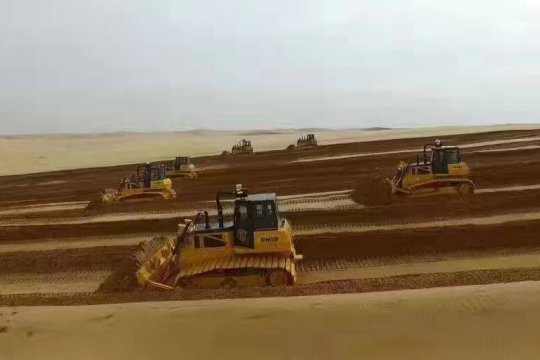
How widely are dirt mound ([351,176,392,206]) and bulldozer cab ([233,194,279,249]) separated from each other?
9.17 meters

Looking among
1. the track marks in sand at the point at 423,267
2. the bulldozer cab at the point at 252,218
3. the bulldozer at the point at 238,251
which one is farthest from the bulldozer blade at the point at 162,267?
the track marks in sand at the point at 423,267

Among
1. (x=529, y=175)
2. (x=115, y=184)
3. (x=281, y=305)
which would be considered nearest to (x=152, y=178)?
(x=115, y=184)

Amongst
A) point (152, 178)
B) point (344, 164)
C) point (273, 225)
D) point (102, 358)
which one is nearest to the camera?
point (102, 358)

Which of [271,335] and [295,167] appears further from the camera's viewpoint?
[295,167]

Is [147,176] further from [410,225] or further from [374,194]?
[410,225]

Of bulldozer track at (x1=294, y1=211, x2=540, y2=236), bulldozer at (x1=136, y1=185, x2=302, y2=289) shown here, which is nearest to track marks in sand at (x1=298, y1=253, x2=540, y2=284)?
bulldozer at (x1=136, y1=185, x2=302, y2=289)

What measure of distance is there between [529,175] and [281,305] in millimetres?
20234

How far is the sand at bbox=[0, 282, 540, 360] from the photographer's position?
7.36 meters

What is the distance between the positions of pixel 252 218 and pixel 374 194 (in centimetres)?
987

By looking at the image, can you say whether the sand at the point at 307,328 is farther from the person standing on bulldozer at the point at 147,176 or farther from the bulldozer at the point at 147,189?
the person standing on bulldozer at the point at 147,176

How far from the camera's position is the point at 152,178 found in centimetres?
2500

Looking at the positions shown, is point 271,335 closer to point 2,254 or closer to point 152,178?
point 2,254

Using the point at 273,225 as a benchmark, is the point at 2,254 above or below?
below

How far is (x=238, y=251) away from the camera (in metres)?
12.3
